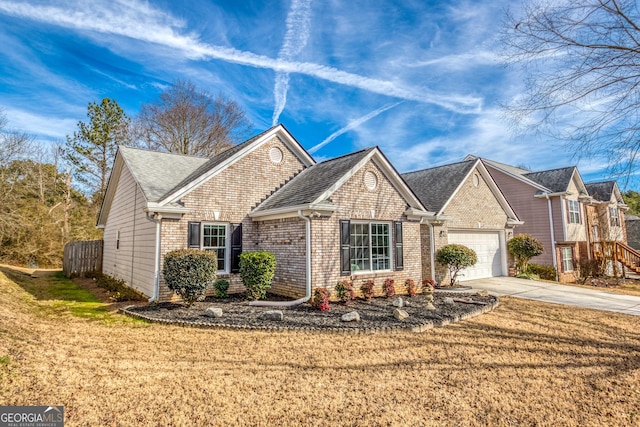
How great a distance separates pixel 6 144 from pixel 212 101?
14.5 m

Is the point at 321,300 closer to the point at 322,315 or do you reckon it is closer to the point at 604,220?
the point at 322,315

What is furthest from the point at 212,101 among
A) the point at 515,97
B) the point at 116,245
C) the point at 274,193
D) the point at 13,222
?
the point at 515,97

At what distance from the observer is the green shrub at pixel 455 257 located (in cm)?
1338

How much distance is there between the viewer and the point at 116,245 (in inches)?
586

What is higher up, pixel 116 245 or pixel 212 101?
pixel 212 101

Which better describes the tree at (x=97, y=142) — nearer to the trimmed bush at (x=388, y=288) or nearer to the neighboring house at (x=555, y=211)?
the trimmed bush at (x=388, y=288)

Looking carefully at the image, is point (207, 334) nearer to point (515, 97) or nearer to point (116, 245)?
point (515, 97)

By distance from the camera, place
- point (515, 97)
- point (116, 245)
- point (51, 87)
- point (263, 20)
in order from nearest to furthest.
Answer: point (515, 97)
point (263, 20)
point (116, 245)
point (51, 87)

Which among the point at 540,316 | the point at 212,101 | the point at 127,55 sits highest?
the point at 212,101

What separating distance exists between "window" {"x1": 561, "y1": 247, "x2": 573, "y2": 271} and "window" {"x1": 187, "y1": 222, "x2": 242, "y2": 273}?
20294 mm

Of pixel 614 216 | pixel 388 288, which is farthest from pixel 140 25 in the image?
pixel 614 216

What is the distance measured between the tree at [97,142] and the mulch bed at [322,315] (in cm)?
2198

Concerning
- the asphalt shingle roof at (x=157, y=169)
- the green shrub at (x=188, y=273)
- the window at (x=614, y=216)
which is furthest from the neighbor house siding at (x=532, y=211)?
the green shrub at (x=188, y=273)

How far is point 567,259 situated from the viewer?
2098 cm
